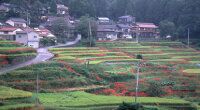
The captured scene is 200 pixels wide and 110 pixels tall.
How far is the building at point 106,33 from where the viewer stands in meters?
50.6

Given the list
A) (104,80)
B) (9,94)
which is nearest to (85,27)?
(104,80)

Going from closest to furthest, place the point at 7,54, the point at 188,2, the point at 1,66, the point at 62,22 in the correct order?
the point at 1,66, the point at 7,54, the point at 62,22, the point at 188,2

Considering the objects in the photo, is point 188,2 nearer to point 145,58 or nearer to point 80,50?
point 145,58

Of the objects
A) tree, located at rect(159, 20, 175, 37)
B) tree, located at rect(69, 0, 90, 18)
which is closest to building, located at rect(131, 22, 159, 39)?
tree, located at rect(159, 20, 175, 37)

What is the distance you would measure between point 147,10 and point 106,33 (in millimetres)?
25238

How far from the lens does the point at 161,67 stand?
29969mm

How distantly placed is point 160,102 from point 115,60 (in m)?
14.4

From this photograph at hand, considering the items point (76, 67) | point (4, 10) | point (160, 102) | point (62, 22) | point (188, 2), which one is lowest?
point (160, 102)

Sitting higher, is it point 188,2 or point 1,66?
point 188,2

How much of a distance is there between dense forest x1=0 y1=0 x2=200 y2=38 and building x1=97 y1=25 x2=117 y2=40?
42.1 feet

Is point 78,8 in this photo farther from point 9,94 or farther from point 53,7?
point 9,94

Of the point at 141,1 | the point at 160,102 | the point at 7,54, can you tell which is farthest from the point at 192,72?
the point at 141,1

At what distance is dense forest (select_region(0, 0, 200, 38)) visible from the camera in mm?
56625

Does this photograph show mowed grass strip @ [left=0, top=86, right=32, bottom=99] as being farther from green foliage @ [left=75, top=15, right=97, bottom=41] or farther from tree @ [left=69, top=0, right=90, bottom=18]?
tree @ [left=69, top=0, right=90, bottom=18]
